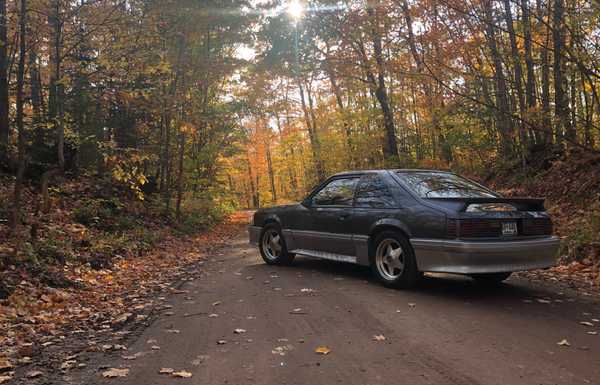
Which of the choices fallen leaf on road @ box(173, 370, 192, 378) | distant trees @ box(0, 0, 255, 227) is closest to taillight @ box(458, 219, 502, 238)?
fallen leaf on road @ box(173, 370, 192, 378)

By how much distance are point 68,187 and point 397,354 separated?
11.8 m

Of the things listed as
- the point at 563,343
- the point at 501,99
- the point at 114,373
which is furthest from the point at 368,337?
the point at 501,99

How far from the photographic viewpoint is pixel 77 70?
11656 mm

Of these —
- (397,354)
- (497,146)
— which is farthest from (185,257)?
(497,146)

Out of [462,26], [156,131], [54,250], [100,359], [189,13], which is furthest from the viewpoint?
[156,131]

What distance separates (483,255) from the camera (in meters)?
5.54

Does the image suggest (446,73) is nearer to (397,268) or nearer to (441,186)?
(441,186)

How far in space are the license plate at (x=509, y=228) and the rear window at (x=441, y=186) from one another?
28.7 inches

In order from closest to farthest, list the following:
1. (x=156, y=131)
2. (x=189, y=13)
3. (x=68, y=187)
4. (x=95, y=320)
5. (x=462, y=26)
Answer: (x=95, y=320), (x=68, y=187), (x=189, y=13), (x=462, y=26), (x=156, y=131)

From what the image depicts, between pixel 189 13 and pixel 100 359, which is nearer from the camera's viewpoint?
pixel 100 359

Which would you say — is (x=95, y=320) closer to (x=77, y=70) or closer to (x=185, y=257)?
(x=185, y=257)

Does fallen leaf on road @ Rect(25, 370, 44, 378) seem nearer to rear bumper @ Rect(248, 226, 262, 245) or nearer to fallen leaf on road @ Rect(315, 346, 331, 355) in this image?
fallen leaf on road @ Rect(315, 346, 331, 355)

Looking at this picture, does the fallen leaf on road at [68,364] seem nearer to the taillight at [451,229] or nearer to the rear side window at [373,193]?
the taillight at [451,229]

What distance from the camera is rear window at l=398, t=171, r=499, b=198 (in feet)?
21.3
